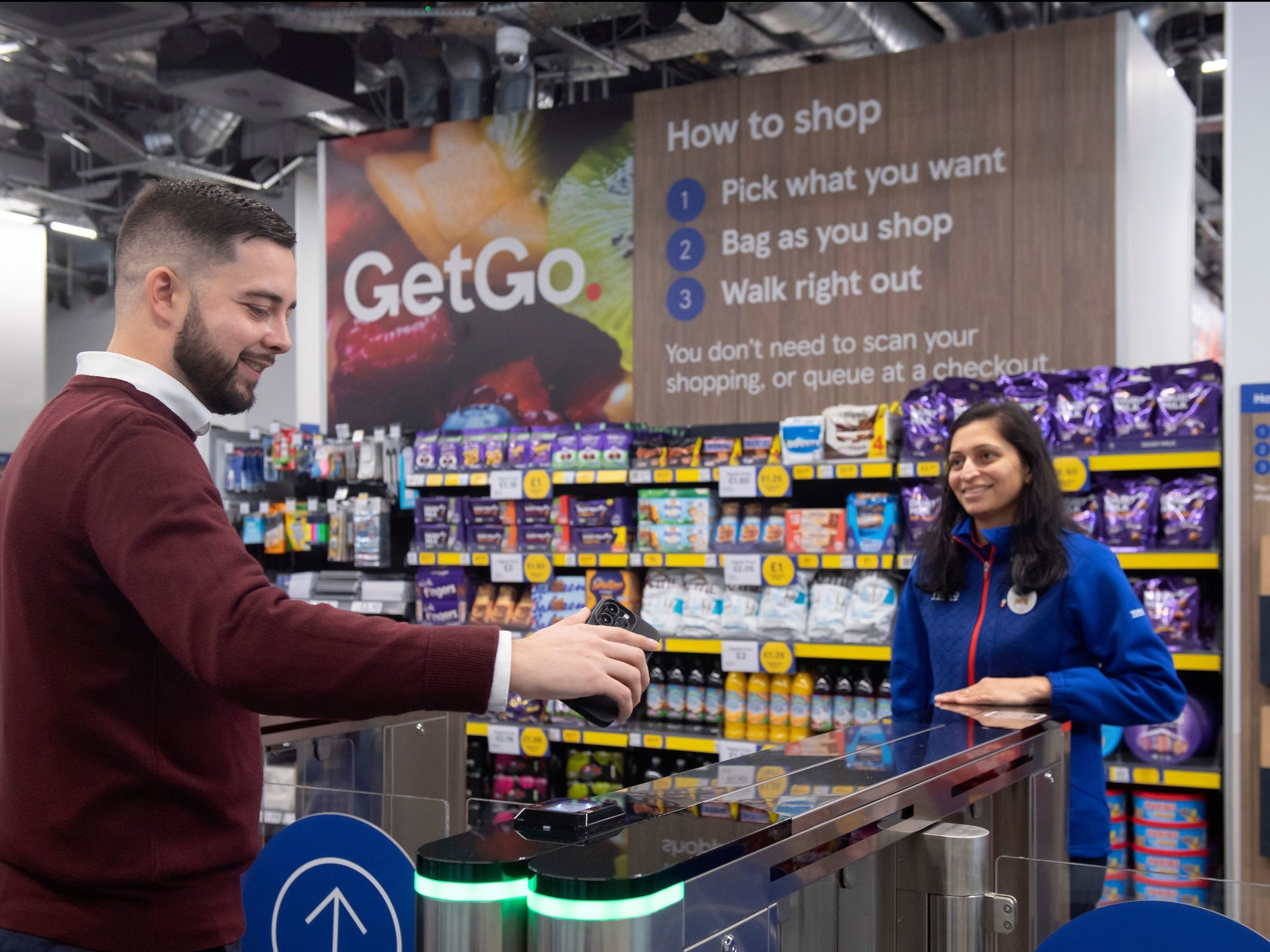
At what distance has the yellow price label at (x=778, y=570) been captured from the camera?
15.4ft

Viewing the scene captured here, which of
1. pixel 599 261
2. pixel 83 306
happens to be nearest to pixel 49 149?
pixel 83 306

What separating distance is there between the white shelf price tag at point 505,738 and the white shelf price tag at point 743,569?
1206 millimetres

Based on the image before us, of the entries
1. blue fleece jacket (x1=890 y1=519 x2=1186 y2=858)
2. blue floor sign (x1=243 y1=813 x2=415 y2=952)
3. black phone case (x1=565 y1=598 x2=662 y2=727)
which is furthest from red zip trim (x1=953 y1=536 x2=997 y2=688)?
black phone case (x1=565 y1=598 x2=662 y2=727)

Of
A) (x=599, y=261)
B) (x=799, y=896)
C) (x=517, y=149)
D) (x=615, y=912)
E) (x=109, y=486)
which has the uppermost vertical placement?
(x=517, y=149)

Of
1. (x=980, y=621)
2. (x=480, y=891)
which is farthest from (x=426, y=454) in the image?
(x=480, y=891)

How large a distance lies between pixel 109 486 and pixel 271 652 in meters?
0.27

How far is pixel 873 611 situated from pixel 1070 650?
2.00 metres

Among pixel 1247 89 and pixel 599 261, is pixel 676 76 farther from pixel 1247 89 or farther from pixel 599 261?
pixel 1247 89

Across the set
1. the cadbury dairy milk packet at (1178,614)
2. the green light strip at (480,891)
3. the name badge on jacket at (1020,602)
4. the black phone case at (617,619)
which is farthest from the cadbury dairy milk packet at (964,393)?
the green light strip at (480,891)

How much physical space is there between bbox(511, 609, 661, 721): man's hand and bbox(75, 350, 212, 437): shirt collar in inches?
19.3

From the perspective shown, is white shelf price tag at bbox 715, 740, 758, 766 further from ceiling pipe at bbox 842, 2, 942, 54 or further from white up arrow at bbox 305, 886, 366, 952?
ceiling pipe at bbox 842, 2, 942, 54

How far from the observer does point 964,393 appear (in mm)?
4449

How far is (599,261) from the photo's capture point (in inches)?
237

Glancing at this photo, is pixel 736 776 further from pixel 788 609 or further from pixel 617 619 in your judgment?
pixel 788 609
